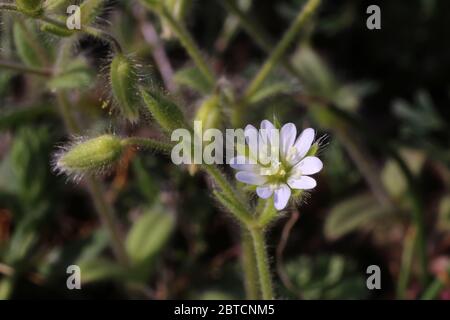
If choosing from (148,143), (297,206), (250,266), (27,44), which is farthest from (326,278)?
(27,44)

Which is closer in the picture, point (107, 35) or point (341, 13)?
point (107, 35)

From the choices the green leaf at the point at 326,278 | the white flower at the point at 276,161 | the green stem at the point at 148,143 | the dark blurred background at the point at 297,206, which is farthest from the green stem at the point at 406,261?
the green stem at the point at 148,143

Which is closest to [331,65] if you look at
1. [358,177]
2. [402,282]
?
[358,177]

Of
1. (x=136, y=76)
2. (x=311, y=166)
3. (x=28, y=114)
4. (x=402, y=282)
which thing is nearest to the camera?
(x=311, y=166)

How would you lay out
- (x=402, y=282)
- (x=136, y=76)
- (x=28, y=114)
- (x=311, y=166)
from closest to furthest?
(x=311, y=166), (x=136, y=76), (x=402, y=282), (x=28, y=114)

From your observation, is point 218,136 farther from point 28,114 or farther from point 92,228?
point 92,228

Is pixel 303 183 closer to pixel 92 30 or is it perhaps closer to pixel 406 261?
pixel 92 30

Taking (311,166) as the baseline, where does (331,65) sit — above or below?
above
